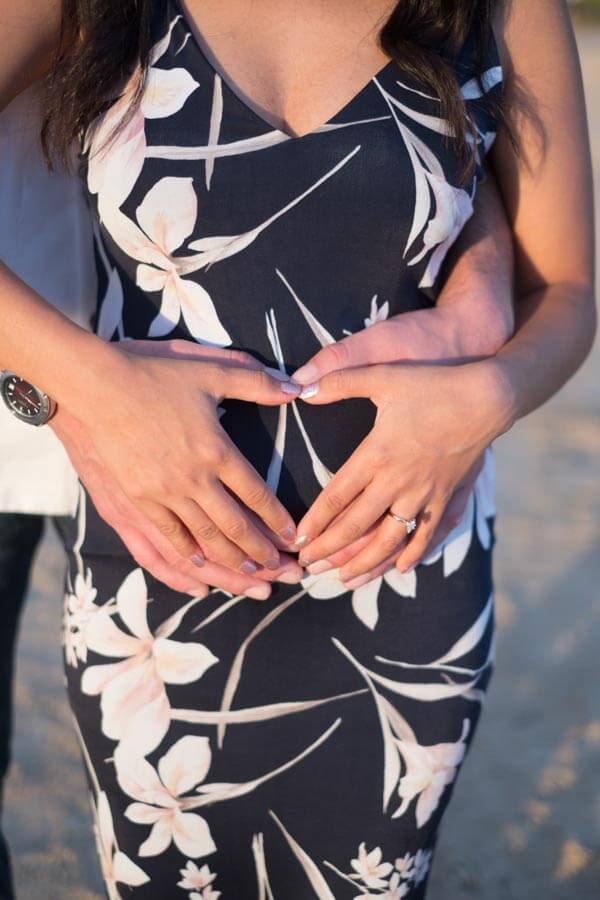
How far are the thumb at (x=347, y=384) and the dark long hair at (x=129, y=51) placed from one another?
328 mm

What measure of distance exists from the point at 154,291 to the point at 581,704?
239 centimetres

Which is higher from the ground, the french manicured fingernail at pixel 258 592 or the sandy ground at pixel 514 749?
the french manicured fingernail at pixel 258 592

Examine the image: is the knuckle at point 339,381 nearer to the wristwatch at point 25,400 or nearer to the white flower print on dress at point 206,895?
the wristwatch at point 25,400

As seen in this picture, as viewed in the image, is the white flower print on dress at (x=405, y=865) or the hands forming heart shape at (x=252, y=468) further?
the white flower print on dress at (x=405, y=865)

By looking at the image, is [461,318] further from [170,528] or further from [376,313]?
[170,528]

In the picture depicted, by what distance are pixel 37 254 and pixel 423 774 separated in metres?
0.96

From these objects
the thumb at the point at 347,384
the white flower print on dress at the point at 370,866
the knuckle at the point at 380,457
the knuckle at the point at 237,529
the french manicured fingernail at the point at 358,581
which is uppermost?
the thumb at the point at 347,384

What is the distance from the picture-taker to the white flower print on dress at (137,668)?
143 cm

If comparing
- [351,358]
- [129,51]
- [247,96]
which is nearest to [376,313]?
[351,358]

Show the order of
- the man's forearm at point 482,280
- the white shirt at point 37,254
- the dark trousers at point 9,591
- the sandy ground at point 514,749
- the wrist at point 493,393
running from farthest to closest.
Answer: the sandy ground at point 514,749
the dark trousers at point 9,591
the white shirt at point 37,254
the man's forearm at point 482,280
the wrist at point 493,393

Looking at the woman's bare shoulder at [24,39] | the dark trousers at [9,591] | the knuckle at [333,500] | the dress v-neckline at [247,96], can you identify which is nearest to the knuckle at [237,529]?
the knuckle at [333,500]

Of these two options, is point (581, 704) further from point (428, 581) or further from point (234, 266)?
point (234, 266)

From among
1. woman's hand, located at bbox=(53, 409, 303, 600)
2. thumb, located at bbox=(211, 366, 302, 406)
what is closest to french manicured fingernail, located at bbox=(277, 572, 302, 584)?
woman's hand, located at bbox=(53, 409, 303, 600)

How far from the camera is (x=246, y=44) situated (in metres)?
1.40
